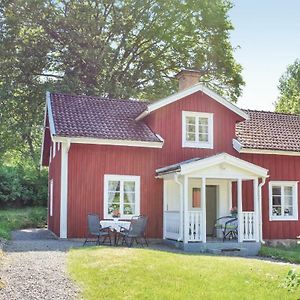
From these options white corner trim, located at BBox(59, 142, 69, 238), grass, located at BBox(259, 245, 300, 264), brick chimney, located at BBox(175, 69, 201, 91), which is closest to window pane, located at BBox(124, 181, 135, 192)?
white corner trim, located at BBox(59, 142, 69, 238)

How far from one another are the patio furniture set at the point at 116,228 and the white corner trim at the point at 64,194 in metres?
0.89

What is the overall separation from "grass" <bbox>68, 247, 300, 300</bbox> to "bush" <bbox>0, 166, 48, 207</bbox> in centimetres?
1751

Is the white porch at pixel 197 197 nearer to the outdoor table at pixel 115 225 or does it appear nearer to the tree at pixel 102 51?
the outdoor table at pixel 115 225

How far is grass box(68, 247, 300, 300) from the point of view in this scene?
27.9 feet

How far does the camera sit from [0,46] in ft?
97.3

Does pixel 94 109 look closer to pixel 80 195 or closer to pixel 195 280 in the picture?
A: pixel 80 195

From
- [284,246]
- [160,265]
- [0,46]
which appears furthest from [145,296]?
[0,46]

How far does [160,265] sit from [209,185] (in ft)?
28.8

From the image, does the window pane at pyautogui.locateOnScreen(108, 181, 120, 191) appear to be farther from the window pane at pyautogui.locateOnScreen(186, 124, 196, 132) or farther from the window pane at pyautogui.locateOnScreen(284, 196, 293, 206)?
the window pane at pyautogui.locateOnScreen(284, 196, 293, 206)

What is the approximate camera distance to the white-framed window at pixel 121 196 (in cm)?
1712

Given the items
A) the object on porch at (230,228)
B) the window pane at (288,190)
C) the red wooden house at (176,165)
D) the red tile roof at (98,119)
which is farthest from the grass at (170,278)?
the window pane at (288,190)

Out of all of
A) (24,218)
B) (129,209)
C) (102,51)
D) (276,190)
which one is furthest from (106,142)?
(102,51)

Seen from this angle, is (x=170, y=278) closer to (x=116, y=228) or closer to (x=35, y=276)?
(x=35, y=276)

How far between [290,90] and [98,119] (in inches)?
1650
